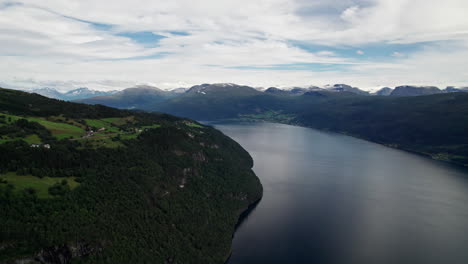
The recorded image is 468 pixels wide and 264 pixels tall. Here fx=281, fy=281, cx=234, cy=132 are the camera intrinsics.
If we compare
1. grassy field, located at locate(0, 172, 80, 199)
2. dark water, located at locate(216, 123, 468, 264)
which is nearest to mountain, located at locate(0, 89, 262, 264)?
grassy field, located at locate(0, 172, 80, 199)

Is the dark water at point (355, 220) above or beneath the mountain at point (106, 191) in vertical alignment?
beneath

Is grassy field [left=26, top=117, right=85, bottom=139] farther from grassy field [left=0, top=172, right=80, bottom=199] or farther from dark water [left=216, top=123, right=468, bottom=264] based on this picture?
dark water [left=216, top=123, right=468, bottom=264]

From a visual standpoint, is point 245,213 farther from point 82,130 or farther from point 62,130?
point 62,130

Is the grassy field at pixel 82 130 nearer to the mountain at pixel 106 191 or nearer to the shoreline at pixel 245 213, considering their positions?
the mountain at pixel 106 191

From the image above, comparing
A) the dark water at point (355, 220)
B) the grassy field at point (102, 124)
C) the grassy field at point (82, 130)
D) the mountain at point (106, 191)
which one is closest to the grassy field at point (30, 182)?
the mountain at point (106, 191)

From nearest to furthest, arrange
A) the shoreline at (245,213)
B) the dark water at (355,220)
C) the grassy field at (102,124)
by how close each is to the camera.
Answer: the dark water at (355,220)
the shoreline at (245,213)
the grassy field at (102,124)

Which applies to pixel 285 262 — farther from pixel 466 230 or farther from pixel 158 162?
pixel 466 230

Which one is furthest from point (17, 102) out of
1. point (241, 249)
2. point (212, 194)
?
point (241, 249)
